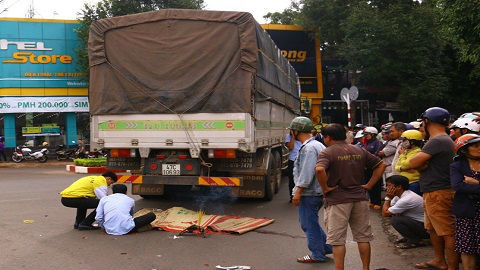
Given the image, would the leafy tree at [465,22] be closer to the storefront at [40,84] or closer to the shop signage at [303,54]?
the shop signage at [303,54]

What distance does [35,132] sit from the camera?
2514 cm

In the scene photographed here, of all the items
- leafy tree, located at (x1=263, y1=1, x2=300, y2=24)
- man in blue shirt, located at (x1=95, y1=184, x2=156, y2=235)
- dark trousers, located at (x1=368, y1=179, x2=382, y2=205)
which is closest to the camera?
man in blue shirt, located at (x1=95, y1=184, x2=156, y2=235)

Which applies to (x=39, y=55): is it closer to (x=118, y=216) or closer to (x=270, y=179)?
(x=270, y=179)

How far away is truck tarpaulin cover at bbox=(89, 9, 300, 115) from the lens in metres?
8.30

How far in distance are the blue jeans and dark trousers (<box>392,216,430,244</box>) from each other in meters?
1.14

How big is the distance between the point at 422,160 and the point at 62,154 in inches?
862

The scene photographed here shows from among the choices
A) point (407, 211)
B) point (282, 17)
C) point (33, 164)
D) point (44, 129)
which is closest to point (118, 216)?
point (407, 211)

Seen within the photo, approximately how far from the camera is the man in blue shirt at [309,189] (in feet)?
17.6

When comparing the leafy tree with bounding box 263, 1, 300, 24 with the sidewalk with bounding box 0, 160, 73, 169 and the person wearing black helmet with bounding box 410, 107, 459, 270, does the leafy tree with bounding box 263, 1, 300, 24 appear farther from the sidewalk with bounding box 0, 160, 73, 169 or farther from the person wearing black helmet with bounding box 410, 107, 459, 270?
the person wearing black helmet with bounding box 410, 107, 459, 270

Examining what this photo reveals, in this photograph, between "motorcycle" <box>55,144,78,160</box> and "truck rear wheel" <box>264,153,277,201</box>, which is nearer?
"truck rear wheel" <box>264,153,277,201</box>

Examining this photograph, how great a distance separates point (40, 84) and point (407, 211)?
22.9 meters

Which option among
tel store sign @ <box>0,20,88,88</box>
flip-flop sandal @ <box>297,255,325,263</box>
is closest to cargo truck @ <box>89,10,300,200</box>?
flip-flop sandal @ <box>297,255,325,263</box>

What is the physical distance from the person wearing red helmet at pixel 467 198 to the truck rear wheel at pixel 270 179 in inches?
206

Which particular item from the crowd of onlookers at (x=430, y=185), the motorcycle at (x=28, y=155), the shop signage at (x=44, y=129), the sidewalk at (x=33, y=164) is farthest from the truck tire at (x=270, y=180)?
the shop signage at (x=44, y=129)
